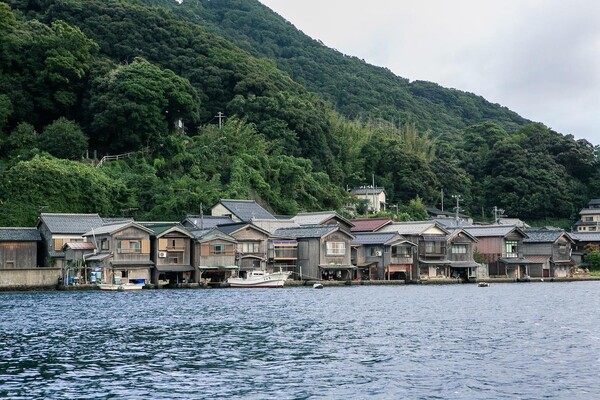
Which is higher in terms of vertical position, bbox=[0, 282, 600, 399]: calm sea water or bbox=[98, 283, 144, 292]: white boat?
bbox=[98, 283, 144, 292]: white boat

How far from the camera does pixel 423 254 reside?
67.8m

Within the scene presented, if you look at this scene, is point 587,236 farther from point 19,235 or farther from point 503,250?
point 19,235

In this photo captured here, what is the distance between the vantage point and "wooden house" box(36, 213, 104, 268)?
187 feet

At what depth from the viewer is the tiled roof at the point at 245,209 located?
215 ft

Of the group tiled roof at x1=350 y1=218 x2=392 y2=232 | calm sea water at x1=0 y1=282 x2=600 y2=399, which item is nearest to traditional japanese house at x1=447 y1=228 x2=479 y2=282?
tiled roof at x1=350 y1=218 x2=392 y2=232

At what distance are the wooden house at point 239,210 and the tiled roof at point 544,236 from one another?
86.2ft

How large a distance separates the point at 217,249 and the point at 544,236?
3453cm

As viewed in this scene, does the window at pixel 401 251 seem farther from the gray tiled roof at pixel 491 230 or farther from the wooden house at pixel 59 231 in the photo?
the wooden house at pixel 59 231

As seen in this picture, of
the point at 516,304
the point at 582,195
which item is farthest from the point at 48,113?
the point at 582,195

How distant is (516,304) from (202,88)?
5200 cm

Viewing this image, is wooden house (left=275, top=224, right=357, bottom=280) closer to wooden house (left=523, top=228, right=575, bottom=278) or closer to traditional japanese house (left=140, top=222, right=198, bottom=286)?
traditional japanese house (left=140, top=222, right=198, bottom=286)

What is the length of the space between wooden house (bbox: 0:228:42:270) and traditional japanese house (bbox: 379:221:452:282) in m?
29.4

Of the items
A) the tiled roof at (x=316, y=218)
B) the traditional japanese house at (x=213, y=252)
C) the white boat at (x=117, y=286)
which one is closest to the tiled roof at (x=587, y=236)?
the tiled roof at (x=316, y=218)

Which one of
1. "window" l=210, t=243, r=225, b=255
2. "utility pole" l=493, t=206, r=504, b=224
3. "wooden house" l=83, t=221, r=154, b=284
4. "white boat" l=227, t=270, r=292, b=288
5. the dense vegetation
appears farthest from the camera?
"utility pole" l=493, t=206, r=504, b=224
